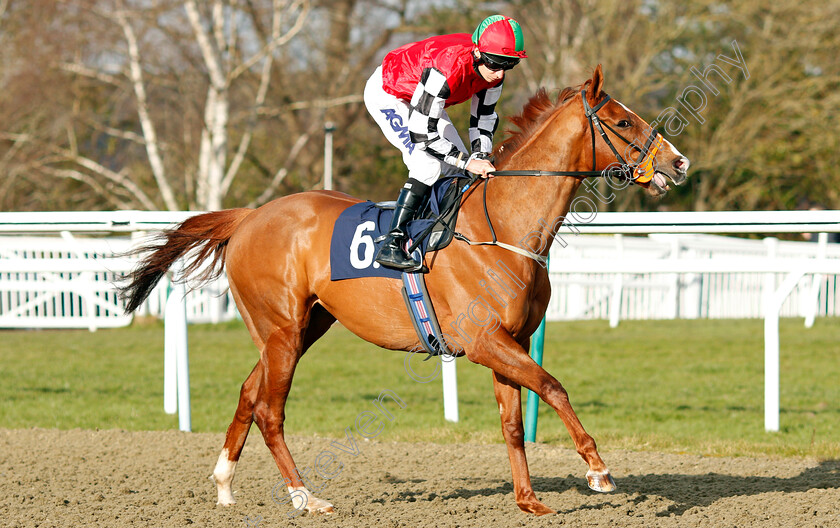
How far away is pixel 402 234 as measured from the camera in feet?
12.0

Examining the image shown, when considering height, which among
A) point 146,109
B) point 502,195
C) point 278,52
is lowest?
point 502,195

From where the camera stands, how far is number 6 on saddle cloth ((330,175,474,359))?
12.0ft

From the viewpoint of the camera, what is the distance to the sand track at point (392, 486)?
11.5 feet

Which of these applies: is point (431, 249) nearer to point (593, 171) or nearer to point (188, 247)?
point (593, 171)

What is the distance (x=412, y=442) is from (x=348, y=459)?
61 centimetres

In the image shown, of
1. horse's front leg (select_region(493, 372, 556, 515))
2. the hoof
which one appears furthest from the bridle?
the hoof

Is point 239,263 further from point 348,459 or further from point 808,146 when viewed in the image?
point 808,146

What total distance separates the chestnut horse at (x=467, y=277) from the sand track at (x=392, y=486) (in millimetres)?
225

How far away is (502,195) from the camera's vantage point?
12.0 feet

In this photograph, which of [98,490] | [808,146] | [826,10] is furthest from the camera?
[808,146]

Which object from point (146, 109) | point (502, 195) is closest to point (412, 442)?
point (502, 195)

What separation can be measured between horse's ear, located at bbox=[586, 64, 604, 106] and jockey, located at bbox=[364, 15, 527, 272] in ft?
0.99

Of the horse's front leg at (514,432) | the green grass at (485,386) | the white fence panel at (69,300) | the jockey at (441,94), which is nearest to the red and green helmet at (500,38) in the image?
the jockey at (441,94)

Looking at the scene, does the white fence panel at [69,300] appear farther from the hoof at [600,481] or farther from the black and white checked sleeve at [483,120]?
the hoof at [600,481]
